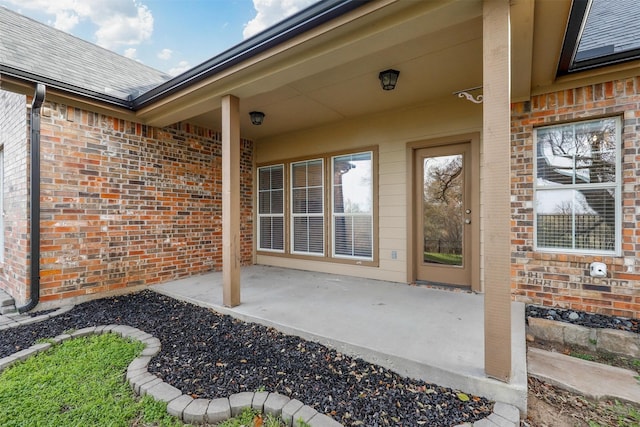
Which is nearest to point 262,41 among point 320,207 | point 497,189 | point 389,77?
point 389,77

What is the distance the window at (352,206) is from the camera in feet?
15.2

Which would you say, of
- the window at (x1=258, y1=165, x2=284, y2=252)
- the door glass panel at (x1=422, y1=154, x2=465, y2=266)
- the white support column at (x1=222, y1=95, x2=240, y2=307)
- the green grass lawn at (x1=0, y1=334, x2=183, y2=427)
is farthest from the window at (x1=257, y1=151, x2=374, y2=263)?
the green grass lawn at (x1=0, y1=334, x2=183, y2=427)

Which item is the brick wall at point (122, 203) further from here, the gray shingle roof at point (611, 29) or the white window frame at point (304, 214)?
the gray shingle roof at point (611, 29)

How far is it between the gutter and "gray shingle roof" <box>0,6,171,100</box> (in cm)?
80

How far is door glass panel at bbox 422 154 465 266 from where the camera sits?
3.90m

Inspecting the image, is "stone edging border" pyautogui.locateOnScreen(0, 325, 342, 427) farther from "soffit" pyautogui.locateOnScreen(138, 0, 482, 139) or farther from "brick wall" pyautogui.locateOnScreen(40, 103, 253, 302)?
"soffit" pyautogui.locateOnScreen(138, 0, 482, 139)

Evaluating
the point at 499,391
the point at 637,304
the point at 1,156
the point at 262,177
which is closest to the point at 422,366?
the point at 499,391

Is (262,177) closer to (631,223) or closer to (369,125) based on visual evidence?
(369,125)

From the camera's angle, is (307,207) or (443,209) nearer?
(443,209)

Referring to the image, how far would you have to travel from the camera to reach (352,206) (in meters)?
4.82

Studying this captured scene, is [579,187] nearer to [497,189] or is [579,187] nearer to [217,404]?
[497,189]

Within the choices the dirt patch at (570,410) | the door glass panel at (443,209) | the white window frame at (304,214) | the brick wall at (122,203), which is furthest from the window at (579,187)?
the brick wall at (122,203)

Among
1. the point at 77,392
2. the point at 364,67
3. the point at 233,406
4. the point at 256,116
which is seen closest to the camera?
the point at 233,406

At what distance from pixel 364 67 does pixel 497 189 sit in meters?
1.98
